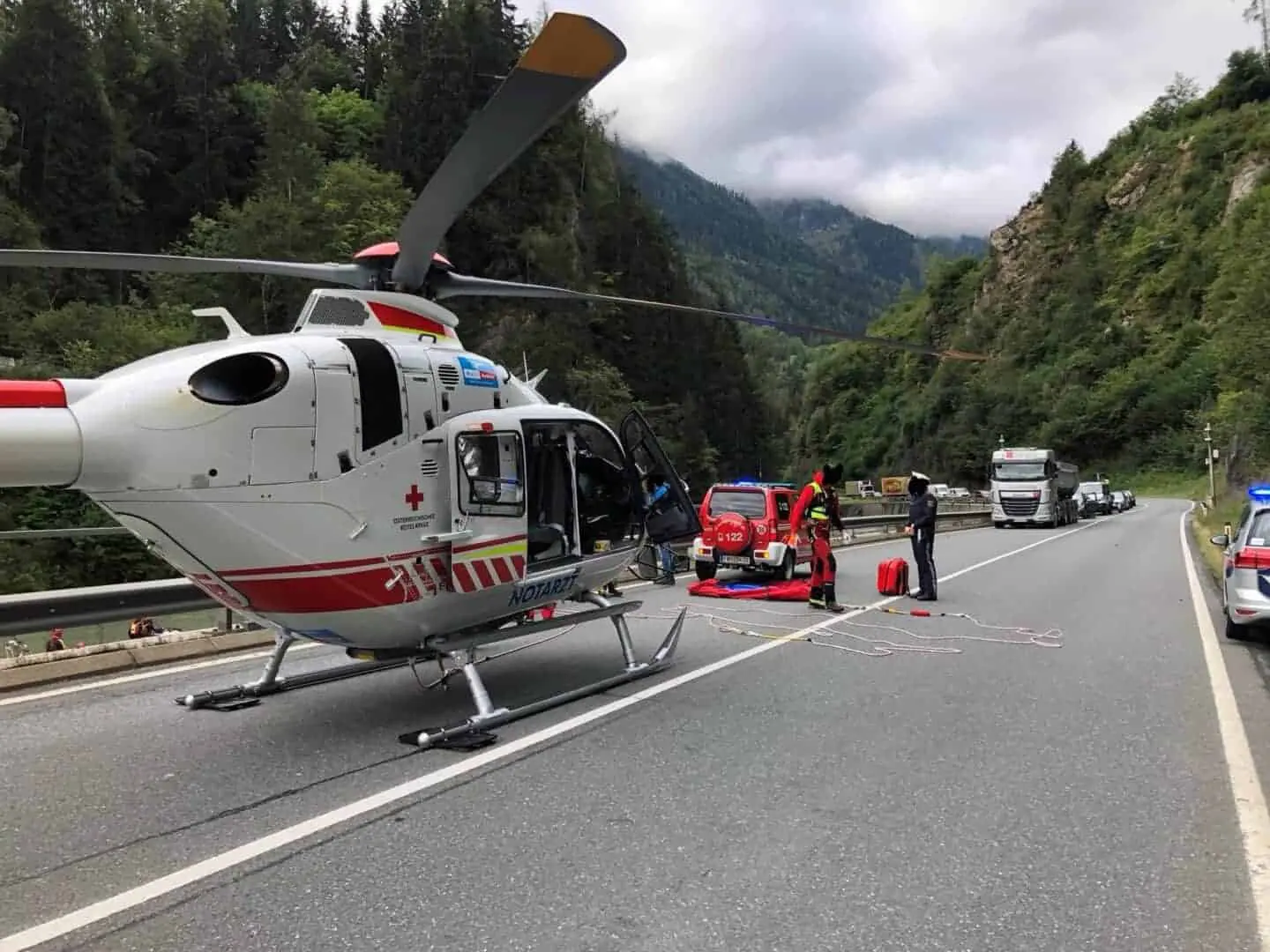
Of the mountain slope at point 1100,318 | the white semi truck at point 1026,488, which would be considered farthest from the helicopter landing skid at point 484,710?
the mountain slope at point 1100,318

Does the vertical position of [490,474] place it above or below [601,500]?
above

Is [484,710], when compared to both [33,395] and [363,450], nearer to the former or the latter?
[363,450]

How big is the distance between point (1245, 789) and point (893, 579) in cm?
908

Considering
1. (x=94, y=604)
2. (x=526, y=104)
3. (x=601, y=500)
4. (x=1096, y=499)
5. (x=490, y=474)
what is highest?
(x=526, y=104)

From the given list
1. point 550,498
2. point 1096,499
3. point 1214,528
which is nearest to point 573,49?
point 550,498

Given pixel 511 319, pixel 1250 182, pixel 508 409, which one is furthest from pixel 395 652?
pixel 1250 182

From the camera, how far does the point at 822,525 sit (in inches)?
476

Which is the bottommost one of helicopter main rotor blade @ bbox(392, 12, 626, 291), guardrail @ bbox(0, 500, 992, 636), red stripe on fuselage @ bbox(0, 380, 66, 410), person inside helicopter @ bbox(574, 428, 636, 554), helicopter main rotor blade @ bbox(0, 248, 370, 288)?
guardrail @ bbox(0, 500, 992, 636)

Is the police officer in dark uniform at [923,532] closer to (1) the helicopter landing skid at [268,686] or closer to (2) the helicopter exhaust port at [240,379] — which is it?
(1) the helicopter landing skid at [268,686]

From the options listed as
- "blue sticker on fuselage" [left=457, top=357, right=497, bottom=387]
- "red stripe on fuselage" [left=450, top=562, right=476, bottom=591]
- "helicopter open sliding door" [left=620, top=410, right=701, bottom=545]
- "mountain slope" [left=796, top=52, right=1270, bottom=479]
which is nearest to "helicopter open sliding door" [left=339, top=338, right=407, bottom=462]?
"blue sticker on fuselage" [left=457, top=357, right=497, bottom=387]

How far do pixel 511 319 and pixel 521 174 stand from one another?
448 inches

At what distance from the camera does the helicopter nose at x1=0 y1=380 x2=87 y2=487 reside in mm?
4605

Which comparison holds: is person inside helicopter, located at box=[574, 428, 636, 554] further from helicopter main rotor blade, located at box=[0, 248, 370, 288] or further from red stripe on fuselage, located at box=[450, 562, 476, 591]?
helicopter main rotor blade, located at box=[0, 248, 370, 288]

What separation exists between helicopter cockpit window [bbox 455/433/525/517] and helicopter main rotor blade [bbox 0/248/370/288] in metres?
1.40
